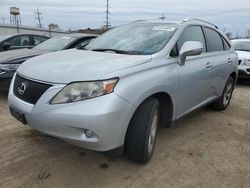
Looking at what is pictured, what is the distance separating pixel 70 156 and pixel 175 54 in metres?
1.81

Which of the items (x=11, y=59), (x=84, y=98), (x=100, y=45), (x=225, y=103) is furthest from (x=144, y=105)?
(x=11, y=59)

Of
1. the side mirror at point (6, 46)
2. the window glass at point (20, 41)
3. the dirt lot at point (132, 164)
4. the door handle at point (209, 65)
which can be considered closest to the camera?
the dirt lot at point (132, 164)

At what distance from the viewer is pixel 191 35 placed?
4270 mm

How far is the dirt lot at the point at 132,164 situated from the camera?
9.93 feet

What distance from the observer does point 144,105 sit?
3.14 meters

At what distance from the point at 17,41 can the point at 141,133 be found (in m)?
6.89

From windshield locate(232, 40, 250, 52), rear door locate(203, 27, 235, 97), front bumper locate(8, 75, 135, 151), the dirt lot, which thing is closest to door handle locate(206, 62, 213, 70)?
rear door locate(203, 27, 235, 97)

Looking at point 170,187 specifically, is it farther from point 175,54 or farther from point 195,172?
point 175,54

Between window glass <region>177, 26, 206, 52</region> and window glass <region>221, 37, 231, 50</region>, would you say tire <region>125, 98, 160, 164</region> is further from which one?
Result: window glass <region>221, 37, 231, 50</region>

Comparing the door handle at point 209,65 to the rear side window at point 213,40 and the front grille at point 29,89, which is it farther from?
the front grille at point 29,89

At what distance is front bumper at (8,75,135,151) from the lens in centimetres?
264

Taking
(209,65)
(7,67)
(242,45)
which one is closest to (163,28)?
(209,65)

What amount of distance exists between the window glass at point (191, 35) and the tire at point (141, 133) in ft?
3.60

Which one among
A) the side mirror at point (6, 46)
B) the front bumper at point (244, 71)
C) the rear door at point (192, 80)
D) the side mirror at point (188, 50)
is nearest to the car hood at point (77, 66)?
the side mirror at point (188, 50)
